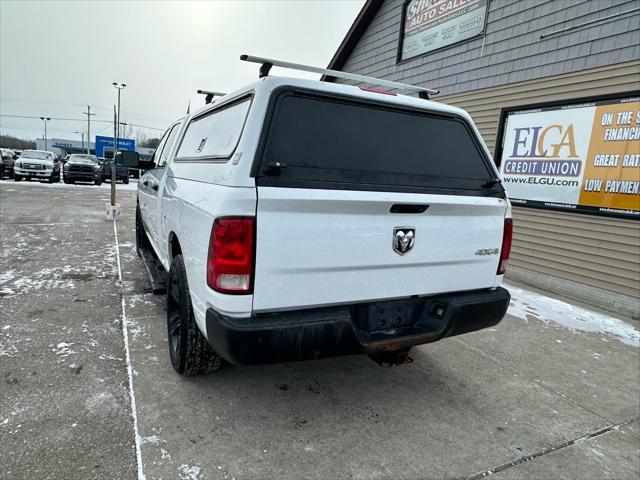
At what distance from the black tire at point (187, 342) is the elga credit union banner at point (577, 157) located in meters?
5.62

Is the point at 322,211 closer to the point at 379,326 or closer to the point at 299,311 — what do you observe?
the point at 299,311

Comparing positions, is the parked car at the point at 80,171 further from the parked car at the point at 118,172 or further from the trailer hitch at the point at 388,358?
the trailer hitch at the point at 388,358

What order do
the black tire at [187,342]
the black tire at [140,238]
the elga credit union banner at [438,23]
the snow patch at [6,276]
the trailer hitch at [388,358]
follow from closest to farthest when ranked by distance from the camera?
the black tire at [187,342] < the trailer hitch at [388,358] < the snow patch at [6,276] < the black tire at [140,238] < the elga credit union banner at [438,23]

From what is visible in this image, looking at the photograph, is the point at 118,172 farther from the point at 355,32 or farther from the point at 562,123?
the point at 562,123

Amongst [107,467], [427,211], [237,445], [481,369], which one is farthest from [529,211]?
[107,467]

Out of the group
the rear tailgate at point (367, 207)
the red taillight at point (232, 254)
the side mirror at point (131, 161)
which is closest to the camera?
the red taillight at point (232, 254)

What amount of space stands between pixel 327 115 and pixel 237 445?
1975 mm

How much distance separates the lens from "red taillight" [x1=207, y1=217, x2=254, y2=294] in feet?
6.56

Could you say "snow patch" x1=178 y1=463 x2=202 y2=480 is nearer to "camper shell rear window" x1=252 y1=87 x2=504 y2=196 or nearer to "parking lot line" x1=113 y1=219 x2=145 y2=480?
"parking lot line" x1=113 y1=219 x2=145 y2=480

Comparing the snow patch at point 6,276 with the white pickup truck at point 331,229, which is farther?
the snow patch at point 6,276

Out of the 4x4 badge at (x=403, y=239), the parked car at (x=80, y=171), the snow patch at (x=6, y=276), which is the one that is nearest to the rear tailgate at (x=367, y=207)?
the 4x4 badge at (x=403, y=239)

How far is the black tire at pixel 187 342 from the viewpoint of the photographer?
2664mm

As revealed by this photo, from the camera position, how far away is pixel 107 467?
2059 mm

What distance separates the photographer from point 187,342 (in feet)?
8.89
